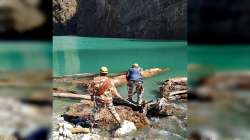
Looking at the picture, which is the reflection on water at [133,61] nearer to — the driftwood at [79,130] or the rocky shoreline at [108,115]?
the rocky shoreline at [108,115]

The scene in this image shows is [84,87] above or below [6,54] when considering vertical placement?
below

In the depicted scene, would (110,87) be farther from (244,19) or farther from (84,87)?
(244,19)

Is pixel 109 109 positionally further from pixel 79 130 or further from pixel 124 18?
pixel 124 18

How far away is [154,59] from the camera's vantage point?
481 cm

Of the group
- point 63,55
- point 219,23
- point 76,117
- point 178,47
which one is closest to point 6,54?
point 63,55

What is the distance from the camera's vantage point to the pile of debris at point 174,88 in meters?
4.71

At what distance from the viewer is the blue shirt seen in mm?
4789

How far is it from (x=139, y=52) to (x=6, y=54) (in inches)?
44.7

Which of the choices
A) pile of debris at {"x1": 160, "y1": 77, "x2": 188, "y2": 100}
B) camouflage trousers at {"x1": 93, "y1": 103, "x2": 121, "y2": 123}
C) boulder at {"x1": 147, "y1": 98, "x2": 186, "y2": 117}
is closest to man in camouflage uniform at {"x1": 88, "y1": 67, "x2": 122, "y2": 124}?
camouflage trousers at {"x1": 93, "y1": 103, "x2": 121, "y2": 123}

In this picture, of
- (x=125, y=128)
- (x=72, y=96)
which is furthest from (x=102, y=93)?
(x=125, y=128)

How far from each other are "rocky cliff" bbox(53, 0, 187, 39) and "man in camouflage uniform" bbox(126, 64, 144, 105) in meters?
0.34

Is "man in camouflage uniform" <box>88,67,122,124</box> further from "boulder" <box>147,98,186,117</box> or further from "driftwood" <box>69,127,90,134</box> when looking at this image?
"boulder" <box>147,98,186,117</box>

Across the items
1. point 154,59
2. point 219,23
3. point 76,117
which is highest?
point 219,23

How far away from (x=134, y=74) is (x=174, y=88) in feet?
1.21
